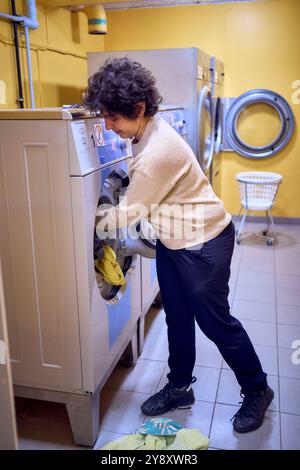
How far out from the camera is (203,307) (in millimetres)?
1803

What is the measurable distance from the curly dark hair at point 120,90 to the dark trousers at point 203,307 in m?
0.60

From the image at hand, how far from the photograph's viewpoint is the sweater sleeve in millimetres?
1544

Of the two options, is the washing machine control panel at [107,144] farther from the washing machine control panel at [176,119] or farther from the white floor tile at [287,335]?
the white floor tile at [287,335]

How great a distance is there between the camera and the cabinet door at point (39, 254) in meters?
1.61

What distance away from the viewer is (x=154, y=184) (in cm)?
157

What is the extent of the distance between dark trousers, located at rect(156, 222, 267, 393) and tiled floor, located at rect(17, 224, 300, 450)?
7.5 inches

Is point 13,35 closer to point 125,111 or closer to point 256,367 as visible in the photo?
point 125,111

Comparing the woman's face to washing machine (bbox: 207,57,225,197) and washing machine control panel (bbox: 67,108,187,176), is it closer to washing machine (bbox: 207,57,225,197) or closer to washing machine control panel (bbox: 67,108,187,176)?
washing machine control panel (bbox: 67,108,187,176)

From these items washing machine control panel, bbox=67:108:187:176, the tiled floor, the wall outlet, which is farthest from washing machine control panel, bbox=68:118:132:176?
the tiled floor

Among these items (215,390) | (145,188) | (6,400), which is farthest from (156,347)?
Result: (6,400)

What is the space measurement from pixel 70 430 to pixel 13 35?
2200mm

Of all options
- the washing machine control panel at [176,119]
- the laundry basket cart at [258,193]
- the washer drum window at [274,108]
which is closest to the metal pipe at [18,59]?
the washing machine control panel at [176,119]
